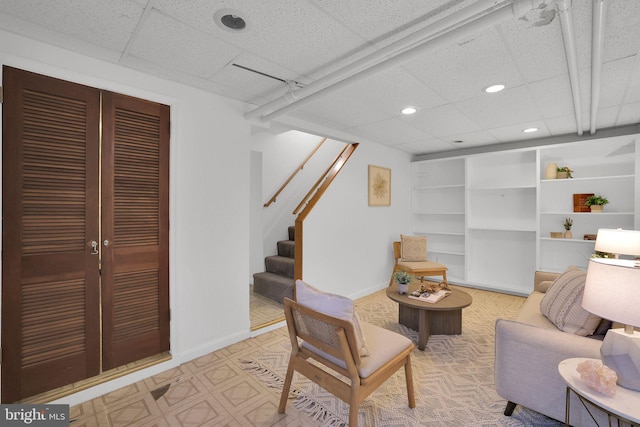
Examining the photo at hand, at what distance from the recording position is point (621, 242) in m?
2.77

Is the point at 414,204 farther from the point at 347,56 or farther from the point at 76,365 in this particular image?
the point at 76,365

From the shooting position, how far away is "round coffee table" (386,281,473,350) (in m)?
2.72

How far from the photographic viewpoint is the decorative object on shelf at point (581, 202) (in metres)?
3.90

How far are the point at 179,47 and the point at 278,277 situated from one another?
2.87 m

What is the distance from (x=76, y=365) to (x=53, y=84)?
6.26 feet

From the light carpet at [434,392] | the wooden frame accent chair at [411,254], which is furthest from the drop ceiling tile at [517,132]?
the light carpet at [434,392]

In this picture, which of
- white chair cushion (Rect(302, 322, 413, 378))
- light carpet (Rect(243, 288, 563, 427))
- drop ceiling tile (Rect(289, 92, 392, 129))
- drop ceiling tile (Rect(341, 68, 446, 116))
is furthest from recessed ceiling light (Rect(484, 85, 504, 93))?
light carpet (Rect(243, 288, 563, 427))

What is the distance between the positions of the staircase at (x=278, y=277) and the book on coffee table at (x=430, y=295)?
1.46 m

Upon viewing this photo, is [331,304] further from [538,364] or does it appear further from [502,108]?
[502,108]

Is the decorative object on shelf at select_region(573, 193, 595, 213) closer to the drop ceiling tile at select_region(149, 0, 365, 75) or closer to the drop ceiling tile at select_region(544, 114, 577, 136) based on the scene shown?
the drop ceiling tile at select_region(544, 114, 577, 136)

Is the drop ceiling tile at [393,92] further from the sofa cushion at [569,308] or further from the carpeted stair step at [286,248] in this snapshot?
the carpeted stair step at [286,248]

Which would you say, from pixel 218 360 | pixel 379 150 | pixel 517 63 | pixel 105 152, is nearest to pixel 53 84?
pixel 105 152

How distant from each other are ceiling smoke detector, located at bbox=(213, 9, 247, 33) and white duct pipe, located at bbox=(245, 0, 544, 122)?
2.19ft

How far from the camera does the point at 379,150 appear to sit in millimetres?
4680
